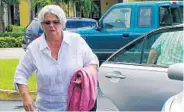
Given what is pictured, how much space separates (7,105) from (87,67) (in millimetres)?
5202

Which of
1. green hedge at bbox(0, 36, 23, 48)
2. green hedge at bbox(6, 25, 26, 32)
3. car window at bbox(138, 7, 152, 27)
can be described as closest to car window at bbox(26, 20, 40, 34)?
car window at bbox(138, 7, 152, 27)

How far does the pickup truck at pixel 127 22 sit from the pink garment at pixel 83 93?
9093 millimetres

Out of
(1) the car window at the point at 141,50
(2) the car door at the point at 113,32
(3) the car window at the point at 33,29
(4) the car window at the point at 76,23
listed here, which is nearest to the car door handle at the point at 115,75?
(1) the car window at the point at 141,50

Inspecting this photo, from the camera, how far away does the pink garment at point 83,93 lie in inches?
152

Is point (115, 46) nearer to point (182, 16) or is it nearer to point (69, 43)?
point (182, 16)

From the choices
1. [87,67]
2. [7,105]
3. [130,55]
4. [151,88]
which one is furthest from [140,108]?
[7,105]

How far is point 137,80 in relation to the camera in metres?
5.21

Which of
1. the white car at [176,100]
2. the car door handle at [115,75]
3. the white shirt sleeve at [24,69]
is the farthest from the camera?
the car door handle at [115,75]

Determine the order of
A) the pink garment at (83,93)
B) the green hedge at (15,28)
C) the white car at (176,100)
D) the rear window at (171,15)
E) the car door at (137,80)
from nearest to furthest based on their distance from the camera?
the white car at (176,100) < the pink garment at (83,93) < the car door at (137,80) < the rear window at (171,15) < the green hedge at (15,28)

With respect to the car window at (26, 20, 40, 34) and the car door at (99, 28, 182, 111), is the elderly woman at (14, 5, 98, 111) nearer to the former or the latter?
the car door at (99, 28, 182, 111)

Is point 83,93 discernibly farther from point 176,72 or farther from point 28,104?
point 176,72

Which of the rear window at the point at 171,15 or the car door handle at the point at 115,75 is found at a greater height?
the rear window at the point at 171,15

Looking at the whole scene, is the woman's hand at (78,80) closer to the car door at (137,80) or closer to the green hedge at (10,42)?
the car door at (137,80)

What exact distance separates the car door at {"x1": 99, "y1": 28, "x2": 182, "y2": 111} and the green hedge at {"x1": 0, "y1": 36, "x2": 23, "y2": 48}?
65.1 feet
